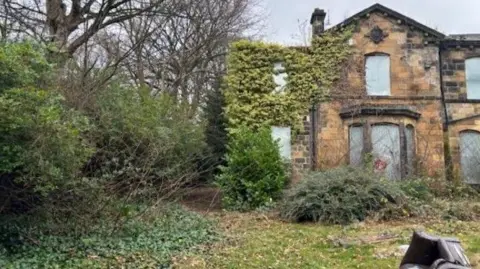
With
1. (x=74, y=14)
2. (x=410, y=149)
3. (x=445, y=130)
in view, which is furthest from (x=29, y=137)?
(x=445, y=130)

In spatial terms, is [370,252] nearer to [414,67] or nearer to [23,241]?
[23,241]

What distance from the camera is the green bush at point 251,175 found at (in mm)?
14047

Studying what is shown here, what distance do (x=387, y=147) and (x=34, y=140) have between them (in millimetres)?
12124

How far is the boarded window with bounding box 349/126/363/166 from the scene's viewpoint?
16750 mm

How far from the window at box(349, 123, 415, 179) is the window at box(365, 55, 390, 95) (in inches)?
48.9

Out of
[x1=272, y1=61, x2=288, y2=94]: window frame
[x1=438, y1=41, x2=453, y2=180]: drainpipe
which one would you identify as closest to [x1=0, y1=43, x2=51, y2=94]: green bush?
[x1=272, y1=61, x2=288, y2=94]: window frame

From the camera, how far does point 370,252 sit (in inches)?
321

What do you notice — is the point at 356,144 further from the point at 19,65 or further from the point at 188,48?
the point at 19,65

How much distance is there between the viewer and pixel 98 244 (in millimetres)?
8289

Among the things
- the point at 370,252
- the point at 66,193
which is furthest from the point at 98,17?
the point at 370,252

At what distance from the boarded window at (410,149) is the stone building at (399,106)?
3 centimetres

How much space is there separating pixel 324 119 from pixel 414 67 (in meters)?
3.56

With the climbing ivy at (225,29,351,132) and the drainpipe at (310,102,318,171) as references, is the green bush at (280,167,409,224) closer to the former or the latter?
the drainpipe at (310,102,318,171)

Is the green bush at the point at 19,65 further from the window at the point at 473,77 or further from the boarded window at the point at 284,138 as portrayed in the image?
the window at the point at 473,77
